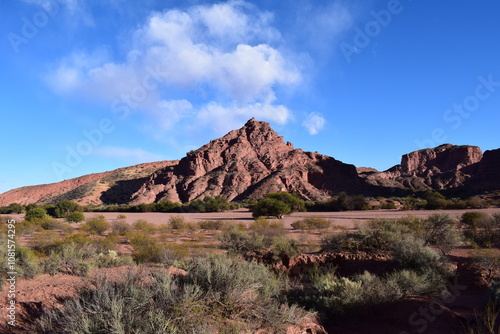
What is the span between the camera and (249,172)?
83562mm

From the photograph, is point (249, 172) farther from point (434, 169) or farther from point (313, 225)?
point (434, 169)

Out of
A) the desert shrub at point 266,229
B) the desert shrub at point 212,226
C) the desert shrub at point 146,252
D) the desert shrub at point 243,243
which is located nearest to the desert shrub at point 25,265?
the desert shrub at point 146,252

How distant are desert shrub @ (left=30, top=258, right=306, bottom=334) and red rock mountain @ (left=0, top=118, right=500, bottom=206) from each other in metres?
66.1

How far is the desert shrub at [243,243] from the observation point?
41.4 feet

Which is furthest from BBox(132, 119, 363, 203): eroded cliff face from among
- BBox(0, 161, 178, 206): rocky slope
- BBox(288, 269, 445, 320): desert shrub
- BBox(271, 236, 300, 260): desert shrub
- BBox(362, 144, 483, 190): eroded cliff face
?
BBox(288, 269, 445, 320): desert shrub

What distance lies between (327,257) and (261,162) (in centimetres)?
7728

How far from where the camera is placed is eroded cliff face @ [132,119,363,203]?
76188 millimetres

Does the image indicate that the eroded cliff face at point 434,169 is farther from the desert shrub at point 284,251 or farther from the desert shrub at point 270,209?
the desert shrub at point 284,251

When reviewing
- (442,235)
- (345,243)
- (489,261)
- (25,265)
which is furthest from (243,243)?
(489,261)

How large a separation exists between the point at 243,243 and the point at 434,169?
13599 cm

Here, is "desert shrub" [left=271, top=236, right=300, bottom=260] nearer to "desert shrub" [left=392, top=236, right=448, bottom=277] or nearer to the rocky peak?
"desert shrub" [left=392, top=236, right=448, bottom=277]

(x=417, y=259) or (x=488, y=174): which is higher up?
(x=488, y=174)

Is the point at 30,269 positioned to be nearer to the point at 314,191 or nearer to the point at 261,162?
the point at 314,191

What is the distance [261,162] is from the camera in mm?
87688
